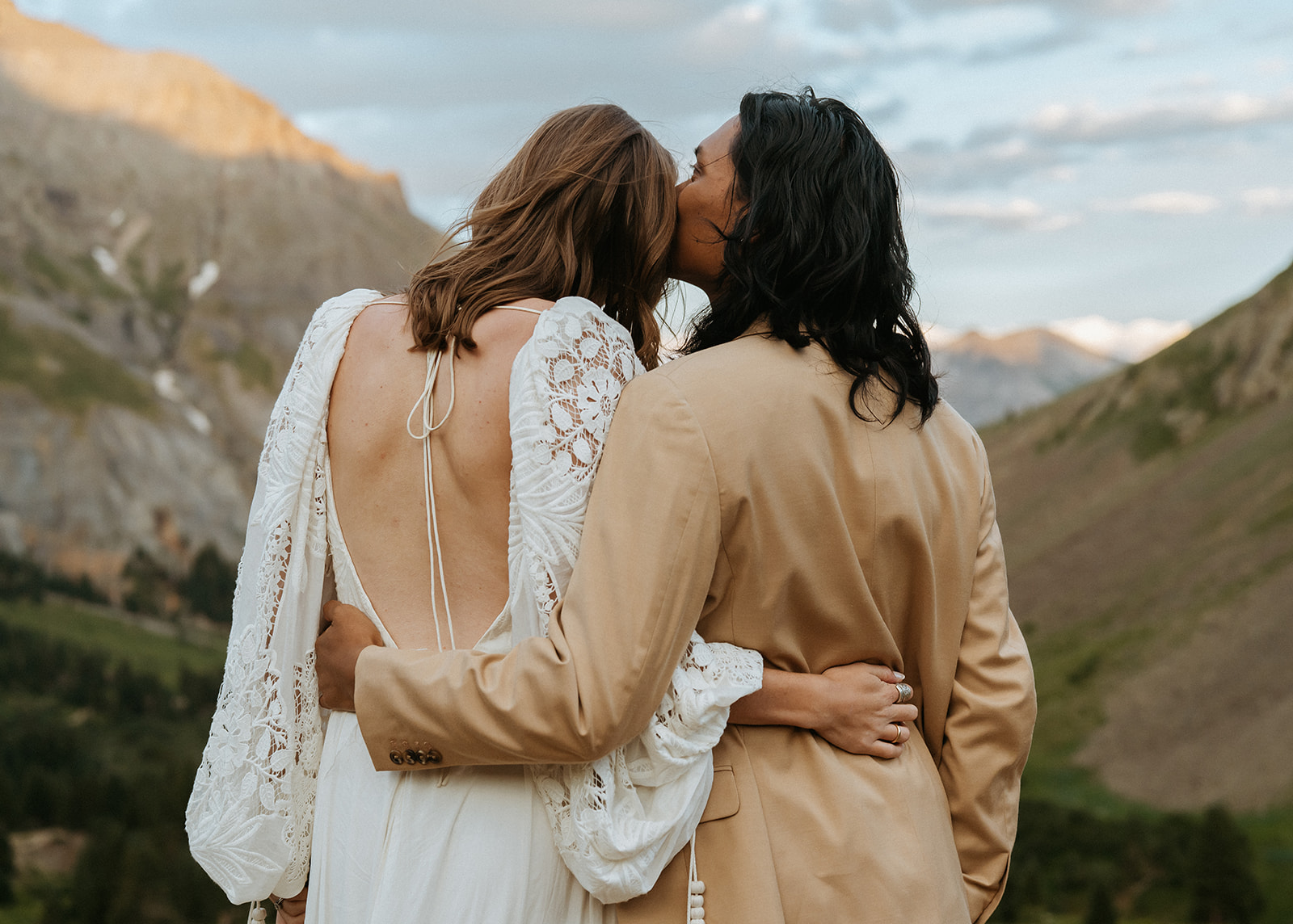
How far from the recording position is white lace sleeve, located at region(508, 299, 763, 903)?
211cm

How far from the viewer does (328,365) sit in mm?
2473

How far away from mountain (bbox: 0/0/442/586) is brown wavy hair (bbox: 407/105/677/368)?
63796 millimetres

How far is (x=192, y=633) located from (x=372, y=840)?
2356 inches

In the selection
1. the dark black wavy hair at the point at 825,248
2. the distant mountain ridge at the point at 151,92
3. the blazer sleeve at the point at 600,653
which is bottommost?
the blazer sleeve at the point at 600,653

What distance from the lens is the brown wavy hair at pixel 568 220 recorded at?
2471 mm

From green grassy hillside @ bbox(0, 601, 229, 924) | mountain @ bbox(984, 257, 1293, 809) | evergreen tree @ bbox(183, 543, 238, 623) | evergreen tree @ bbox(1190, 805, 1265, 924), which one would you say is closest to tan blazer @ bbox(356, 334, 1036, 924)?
evergreen tree @ bbox(1190, 805, 1265, 924)

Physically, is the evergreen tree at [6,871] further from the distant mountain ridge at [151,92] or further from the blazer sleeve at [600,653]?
the distant mountain ridge at [151,92]

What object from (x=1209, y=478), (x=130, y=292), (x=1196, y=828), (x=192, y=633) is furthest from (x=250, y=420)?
(x=1196, y=828)

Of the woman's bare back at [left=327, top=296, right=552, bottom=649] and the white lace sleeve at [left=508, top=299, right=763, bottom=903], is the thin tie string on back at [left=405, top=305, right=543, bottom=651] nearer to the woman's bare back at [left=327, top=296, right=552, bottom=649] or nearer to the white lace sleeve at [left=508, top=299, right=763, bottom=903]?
the woman's bare back at [left=327, top=296, right=552, bottom=649]

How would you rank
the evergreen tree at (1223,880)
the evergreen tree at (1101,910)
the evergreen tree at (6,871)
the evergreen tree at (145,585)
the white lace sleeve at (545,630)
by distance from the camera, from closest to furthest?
the white lace sleeve at (545,630) → the evergreen tree at (1223,880) → the evergreen tree at (1101,910) → the evergreen tree at (6,871) → the evergreen tree at (145,585)

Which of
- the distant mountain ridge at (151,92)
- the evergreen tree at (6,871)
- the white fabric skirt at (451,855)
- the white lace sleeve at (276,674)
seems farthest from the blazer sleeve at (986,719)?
the distant mountain ridge at (151,92)

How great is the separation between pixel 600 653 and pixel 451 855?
1.93ft

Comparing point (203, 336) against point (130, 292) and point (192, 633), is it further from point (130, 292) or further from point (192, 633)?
point (192, 633)

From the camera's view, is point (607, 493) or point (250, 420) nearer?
point (607, 493)
